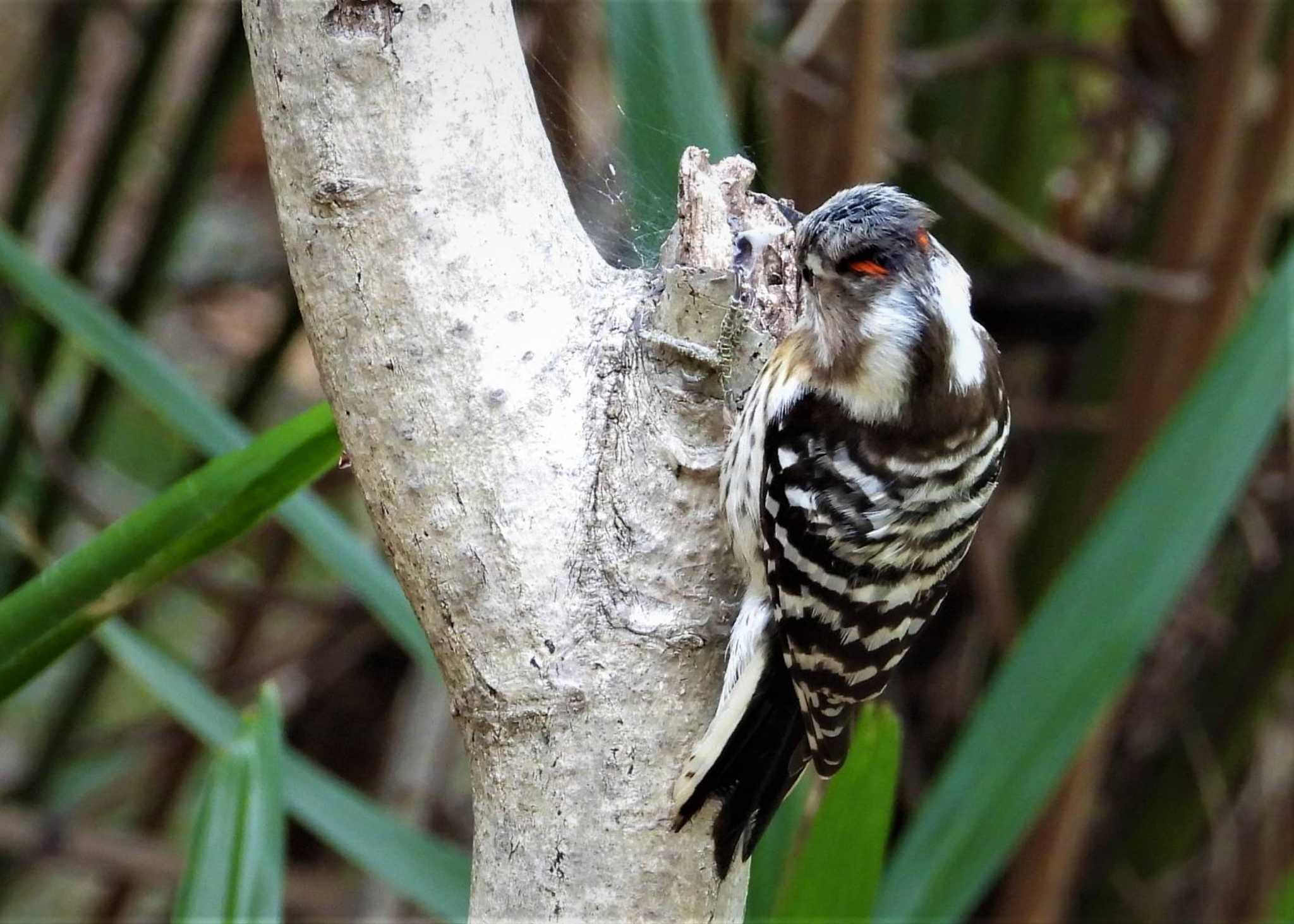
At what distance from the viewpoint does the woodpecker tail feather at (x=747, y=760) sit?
959 millimetres

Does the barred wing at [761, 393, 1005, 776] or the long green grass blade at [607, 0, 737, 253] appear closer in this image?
the barred wing at [761, 393, 1005, 776]

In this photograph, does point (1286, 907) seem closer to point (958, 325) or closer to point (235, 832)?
point (958, 325)

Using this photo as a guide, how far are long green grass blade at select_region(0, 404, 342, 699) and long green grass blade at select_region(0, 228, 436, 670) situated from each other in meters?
0.36

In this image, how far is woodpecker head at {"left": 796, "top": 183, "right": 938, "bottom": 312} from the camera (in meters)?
1.14

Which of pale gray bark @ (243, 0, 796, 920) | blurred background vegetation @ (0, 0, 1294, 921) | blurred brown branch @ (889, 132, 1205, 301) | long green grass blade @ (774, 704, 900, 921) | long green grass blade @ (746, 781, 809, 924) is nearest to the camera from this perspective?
pale gray bark @ (243, 0, 796, 920)

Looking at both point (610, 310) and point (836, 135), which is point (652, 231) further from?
point (836, 135)

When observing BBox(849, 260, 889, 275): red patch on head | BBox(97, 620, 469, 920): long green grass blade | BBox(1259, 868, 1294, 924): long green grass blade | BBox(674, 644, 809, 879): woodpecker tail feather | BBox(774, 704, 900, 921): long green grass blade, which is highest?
BBox(849, 260, 889, 275): red patch on head

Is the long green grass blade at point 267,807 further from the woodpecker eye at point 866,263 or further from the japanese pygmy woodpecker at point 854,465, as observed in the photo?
the woodpecker eye at point 866,263

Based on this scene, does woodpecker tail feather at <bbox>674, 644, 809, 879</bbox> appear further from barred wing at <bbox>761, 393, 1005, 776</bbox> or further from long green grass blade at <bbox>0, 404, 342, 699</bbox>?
long green grass blade at <bbox>0, 404, 342, 699</bbox>

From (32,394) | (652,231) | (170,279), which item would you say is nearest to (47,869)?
(32,394)

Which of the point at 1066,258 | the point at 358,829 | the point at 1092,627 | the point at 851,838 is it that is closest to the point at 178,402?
the point at 358,829

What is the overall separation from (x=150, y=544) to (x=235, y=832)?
15.5 inches

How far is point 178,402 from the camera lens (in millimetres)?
1378

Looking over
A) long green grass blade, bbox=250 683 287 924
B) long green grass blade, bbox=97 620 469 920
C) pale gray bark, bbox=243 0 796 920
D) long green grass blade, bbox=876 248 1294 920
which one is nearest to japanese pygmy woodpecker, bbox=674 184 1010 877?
pale gray bark, bbox=243 0 796 920
